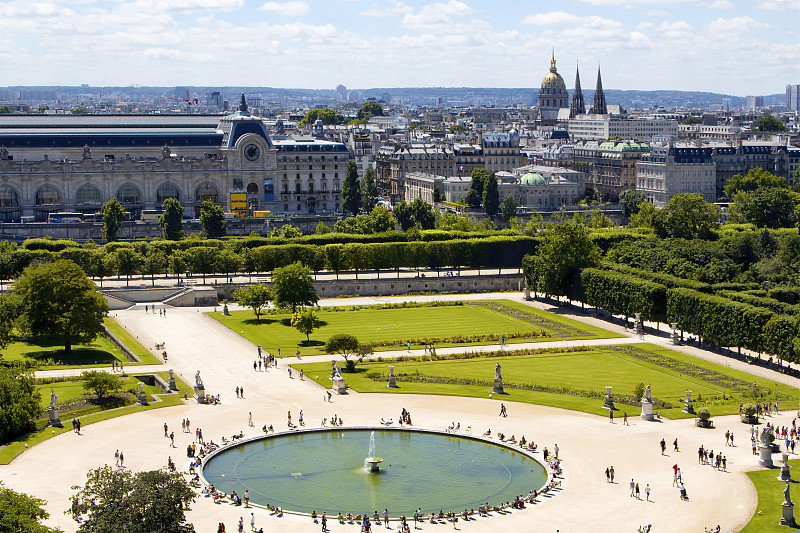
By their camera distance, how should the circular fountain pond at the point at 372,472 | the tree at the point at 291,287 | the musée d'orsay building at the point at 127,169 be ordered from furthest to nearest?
the musée d'orsay building at the point at 127,169 → the tree at the point at 291,287 → the circular fountain pond at the point at 372,472

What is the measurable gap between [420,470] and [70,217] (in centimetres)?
12056

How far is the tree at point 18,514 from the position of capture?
163 feet

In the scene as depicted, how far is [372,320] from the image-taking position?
391 feet

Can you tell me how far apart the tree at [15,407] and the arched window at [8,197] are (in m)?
112

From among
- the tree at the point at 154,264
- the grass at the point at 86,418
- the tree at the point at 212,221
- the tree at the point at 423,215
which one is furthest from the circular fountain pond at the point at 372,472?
the tree at the point at 423,215

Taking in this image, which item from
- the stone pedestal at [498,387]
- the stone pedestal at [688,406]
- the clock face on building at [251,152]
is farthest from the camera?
the clock face on building at [251,152]

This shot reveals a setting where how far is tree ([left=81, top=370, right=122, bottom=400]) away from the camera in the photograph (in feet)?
274

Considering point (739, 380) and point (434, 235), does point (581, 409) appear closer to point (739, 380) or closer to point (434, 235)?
point (739, 380)

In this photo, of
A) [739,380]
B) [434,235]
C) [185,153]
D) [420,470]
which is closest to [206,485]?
[420,470]

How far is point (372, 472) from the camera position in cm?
6962

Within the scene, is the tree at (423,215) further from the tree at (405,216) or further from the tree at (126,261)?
the tree at (126,261)

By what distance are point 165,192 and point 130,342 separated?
287 feet

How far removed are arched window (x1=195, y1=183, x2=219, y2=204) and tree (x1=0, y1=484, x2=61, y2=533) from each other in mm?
143308

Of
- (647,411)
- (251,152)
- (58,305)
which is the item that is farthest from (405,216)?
(647,411)
